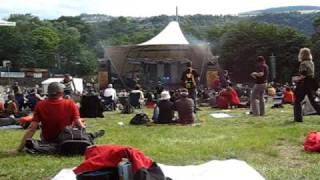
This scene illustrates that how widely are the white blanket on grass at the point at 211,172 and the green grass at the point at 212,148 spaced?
10.8 inches

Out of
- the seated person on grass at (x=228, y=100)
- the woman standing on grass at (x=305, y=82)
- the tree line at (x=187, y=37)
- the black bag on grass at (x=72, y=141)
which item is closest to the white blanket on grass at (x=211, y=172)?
the black bag on grass at (x=72, y=141)

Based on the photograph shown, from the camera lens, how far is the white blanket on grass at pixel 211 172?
5.59m

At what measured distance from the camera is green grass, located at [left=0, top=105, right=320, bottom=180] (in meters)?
6.41

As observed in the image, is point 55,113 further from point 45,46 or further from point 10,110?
point 45,46

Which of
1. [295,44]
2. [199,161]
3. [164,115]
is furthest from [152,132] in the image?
[295,44]

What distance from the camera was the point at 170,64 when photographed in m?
42.3

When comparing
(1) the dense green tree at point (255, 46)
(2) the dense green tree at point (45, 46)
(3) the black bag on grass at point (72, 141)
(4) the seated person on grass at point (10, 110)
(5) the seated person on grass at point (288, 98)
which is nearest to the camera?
(3) the black bag on grass at point (72, 141)

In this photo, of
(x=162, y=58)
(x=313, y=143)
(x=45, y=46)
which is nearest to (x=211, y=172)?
(x=313, y=143)

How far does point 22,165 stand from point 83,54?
310 feet

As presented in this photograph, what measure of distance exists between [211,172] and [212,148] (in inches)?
83.0

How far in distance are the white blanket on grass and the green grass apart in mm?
275

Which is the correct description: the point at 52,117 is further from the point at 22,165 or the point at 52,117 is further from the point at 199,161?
the point at 199,161

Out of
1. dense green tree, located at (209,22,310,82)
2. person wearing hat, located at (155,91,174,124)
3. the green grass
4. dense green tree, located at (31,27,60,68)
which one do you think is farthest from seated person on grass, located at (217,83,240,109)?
dense green tree, located at (31,27,60,68)

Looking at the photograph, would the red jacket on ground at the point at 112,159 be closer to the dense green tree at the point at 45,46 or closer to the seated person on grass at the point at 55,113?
the seated person on grass at the point at 55,113
